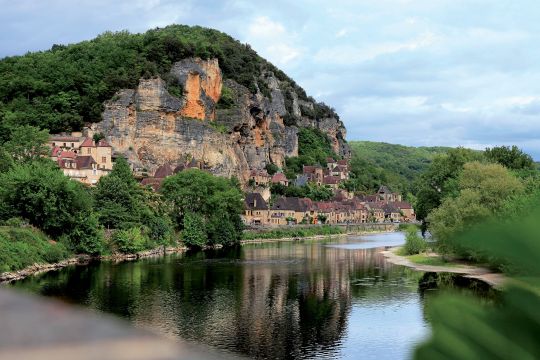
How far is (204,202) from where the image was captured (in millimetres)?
59438

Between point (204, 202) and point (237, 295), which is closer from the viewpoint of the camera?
point (237, 295)

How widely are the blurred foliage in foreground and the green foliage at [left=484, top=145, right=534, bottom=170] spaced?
55671 millimetres

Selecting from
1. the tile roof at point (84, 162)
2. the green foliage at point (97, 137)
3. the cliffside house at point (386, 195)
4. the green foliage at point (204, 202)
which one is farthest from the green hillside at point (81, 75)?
the cliffside house at point (386, 195)

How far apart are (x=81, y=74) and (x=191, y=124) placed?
48.3ft

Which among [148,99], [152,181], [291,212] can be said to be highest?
[148,99]

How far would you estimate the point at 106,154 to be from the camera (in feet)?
223

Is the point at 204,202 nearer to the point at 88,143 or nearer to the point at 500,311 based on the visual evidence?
the point at 88,143

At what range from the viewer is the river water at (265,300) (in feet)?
64.7

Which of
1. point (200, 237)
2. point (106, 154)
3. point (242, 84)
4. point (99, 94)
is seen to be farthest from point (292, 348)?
point (242, 84)

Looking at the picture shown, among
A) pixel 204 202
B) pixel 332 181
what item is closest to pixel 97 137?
pixel 204 202

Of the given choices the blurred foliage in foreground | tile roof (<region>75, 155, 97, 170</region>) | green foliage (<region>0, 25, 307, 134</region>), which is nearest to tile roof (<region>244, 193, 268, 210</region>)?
green foliage (<region>0, 25, 307, 134</region>)

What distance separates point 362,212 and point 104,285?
7393 centimetres

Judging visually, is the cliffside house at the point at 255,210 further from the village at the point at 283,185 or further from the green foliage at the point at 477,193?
the green foliage at the point at 477,193

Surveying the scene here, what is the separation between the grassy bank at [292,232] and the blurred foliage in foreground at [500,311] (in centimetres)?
6493
